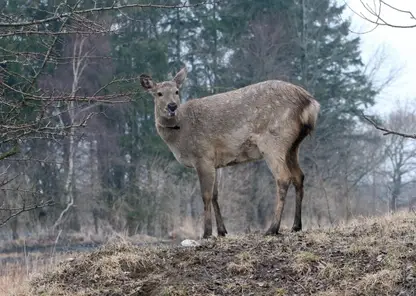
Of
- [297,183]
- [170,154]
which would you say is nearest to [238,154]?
[297,183]

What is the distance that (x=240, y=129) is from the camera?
9.63 meters

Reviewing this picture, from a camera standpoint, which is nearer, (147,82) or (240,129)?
(240,129)

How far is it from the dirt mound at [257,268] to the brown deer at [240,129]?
1401 millimetres

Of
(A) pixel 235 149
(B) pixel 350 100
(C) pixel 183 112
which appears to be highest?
(B) pixel 350 100

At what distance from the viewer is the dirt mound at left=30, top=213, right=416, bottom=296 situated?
6238mm

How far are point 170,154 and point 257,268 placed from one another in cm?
2673

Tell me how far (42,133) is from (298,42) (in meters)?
31.0

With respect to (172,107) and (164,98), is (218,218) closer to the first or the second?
(172,107)

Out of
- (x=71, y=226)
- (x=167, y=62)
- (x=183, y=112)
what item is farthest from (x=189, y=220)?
(x=183, y=112)

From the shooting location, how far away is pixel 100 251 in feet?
25.5

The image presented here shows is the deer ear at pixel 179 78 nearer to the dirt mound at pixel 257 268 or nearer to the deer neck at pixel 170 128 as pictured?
the deer neck at pixel 170 128

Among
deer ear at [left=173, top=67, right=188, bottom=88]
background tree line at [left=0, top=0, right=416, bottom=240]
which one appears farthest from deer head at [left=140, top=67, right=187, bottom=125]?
background tree line at [left=0, top=0, right=416, bottom=240]

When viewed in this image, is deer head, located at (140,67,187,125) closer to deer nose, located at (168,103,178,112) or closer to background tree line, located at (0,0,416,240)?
deer nose, located at (168,103,178,112)

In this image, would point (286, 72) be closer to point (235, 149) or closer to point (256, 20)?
point (256, 20)
